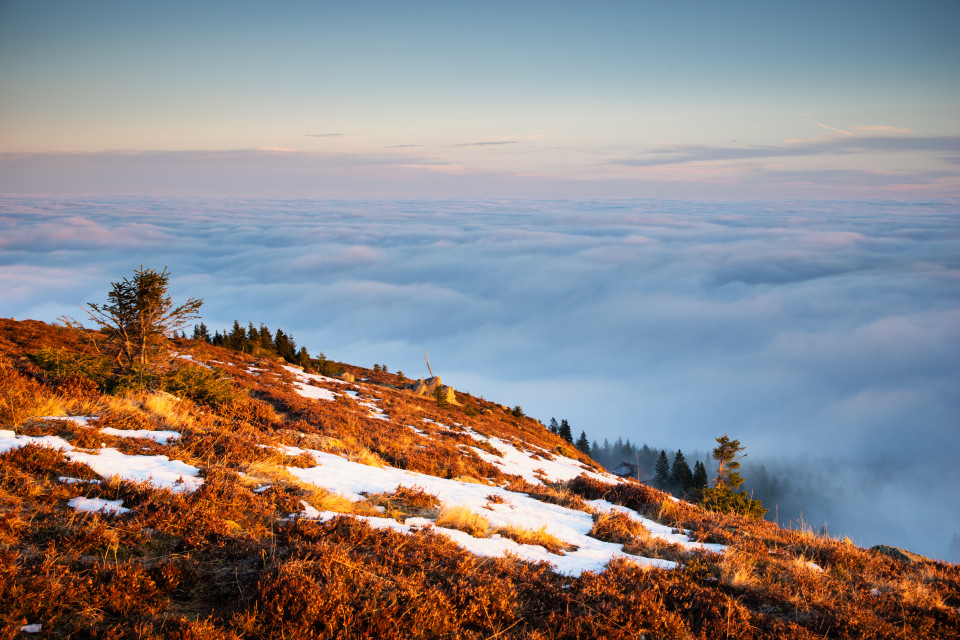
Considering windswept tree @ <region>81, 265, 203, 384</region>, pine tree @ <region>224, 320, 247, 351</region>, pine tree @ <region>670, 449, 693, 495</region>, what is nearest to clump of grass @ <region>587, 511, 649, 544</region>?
windswept tree @ <region>81, 265, 203, 384</region>

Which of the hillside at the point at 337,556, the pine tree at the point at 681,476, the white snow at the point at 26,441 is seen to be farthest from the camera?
the pine tree at the point at 681,476

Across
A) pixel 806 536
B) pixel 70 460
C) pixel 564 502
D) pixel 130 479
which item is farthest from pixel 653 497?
pixel 70 460

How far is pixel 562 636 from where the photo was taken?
3770 millimetres

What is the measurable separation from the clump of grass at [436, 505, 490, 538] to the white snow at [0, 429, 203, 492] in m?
3.12

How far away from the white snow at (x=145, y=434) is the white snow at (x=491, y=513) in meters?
2.01

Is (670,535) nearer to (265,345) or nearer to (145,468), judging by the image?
(145,468)

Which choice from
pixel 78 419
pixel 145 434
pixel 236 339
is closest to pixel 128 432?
pixel 145 434

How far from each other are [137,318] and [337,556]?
989 centimetres

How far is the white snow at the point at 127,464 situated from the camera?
560 centimetres

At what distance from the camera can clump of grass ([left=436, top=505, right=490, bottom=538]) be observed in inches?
244

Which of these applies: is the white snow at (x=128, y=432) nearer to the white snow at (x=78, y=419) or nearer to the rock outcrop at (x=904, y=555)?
the white snow at (x=78, y=419)

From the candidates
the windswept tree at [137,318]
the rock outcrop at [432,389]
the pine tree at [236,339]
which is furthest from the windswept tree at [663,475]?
the windswept tree at [137,318]

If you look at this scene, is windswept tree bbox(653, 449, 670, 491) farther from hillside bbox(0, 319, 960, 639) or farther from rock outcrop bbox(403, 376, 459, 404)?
hillside bbox(0, 319, 960, 639)

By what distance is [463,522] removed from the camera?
632cm
